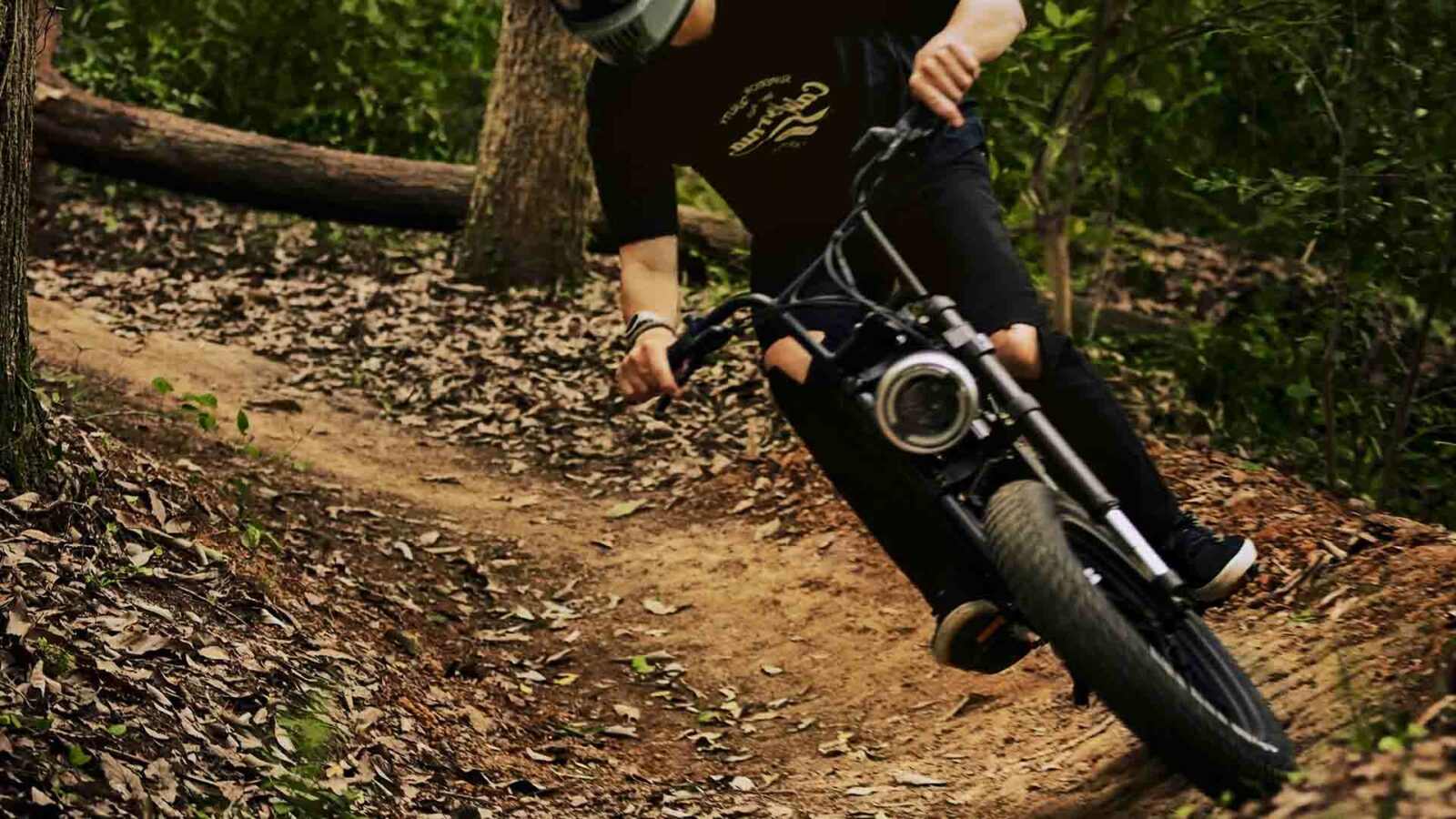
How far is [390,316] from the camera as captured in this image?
31.4 feet

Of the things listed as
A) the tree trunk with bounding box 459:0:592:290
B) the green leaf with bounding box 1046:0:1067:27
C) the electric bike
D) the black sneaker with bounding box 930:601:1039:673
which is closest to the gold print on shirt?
the electric bike

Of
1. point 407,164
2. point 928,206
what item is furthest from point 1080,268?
point 928,206

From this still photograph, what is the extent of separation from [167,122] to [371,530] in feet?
17.4

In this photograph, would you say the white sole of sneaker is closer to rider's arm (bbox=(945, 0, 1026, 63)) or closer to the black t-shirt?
the black t-shirt

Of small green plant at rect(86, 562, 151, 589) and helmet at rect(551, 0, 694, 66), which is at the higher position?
helmet at rect(551, 0, 694, 66)

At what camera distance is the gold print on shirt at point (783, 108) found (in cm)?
409

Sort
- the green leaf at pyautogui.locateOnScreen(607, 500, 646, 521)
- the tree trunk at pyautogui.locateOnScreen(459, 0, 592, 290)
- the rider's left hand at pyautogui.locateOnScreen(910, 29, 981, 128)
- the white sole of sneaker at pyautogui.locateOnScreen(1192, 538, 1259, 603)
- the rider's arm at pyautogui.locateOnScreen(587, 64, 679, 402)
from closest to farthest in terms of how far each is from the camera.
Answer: the rider's left hand at pyautogui.locateOnScreen(910, 29, 981, 128) → the white sole of sneaker at pyautogui.locateOnScreen(1192, 538, 1259, 603) → the rider's arm at pyautogui.locateOnScreen(587, 64, 679, 402) → the green leaf at pyautogui.locateOnScreen(607, 500, 646, 521) → the tree trunk at pyautogui.locateOnScreen(459, 0, 592, 290)

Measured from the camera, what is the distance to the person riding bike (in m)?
3.84

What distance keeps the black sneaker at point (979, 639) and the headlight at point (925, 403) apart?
1.43 ft

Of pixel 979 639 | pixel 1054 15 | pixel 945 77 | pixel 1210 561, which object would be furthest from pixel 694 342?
pixel 1054 15

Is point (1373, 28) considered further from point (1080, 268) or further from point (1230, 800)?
point (1080, 268)

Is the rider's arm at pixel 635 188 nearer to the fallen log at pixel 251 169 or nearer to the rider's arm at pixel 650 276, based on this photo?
the rider's arm at pixel 650 276

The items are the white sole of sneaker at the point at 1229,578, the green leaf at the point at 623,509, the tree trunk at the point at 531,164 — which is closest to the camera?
the white sole of sneaker at the point at 1229,578

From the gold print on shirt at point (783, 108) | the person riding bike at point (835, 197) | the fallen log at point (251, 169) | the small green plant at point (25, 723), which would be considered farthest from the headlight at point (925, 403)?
the fallen log at point (251, 169)
